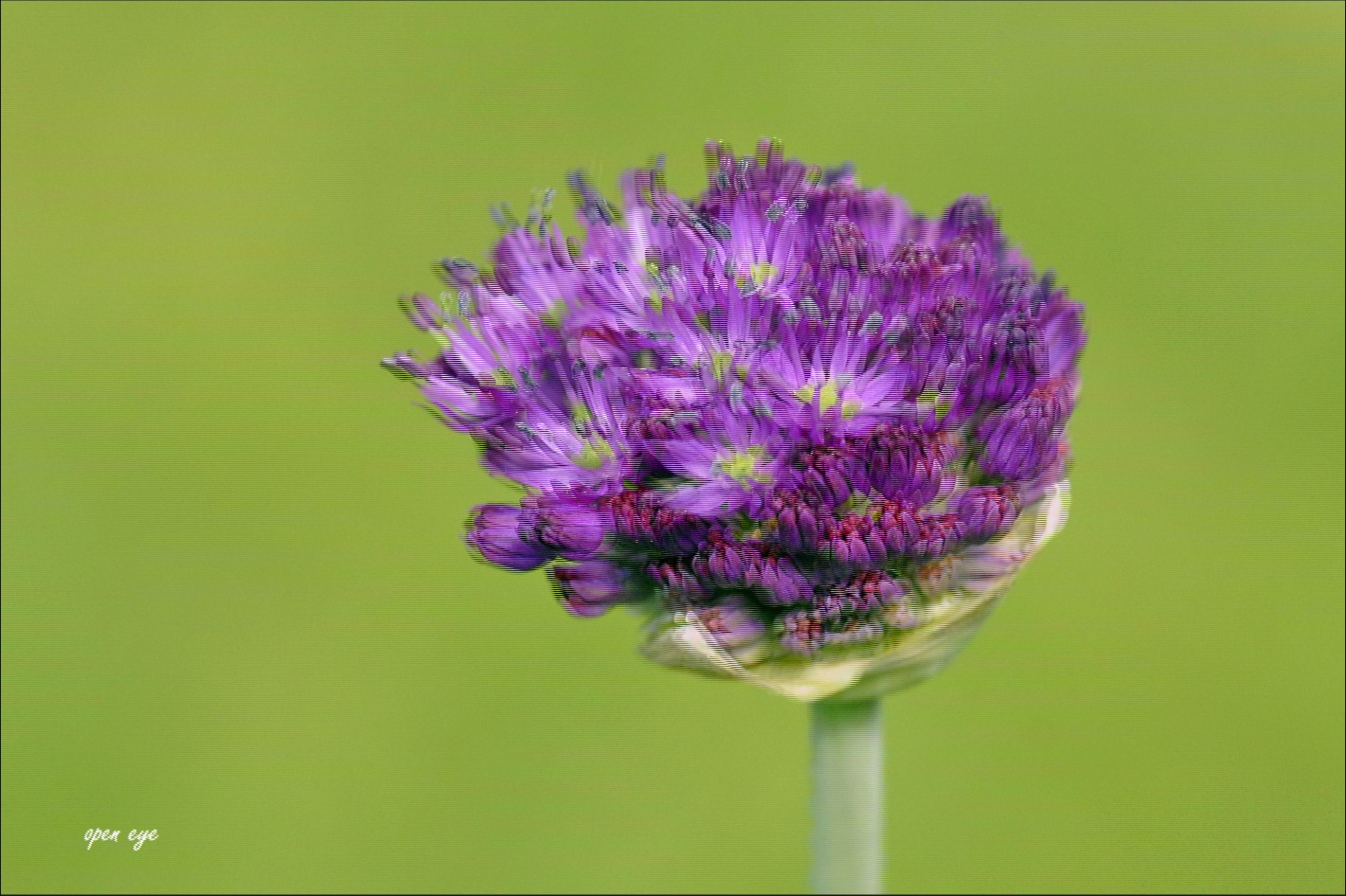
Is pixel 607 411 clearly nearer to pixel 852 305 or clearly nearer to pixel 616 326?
pixel 616 326

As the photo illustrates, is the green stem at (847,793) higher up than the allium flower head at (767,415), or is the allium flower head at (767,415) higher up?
the allium flower head at (767,415)

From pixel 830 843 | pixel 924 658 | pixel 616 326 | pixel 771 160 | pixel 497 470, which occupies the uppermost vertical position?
pixel 771 160

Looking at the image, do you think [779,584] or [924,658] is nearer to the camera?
[779,584]

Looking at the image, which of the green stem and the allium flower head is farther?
the green stem

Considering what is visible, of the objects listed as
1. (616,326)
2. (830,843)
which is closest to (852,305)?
(616,326)

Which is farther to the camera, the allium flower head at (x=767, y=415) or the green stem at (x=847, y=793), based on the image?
the green stem at (x=847, y=793)
